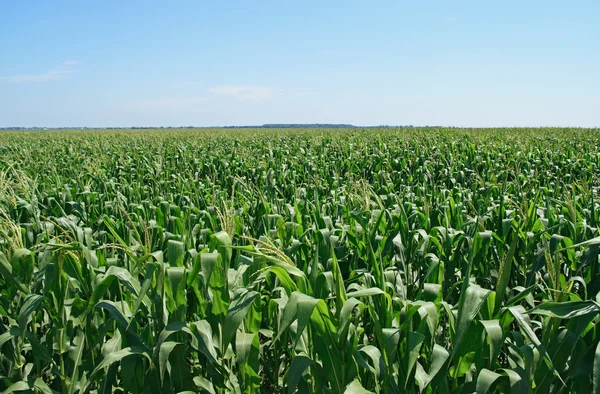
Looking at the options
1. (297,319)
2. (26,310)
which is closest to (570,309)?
(297,319)

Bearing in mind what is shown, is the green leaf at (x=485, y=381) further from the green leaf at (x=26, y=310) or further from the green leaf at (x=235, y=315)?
the green leaf at (x=26, y=310)

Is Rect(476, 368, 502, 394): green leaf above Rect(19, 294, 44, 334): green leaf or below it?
below

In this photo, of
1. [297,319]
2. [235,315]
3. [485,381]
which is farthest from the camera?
[235,315]

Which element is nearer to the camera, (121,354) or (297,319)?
(297,319)

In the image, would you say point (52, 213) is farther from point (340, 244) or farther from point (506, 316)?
point (506, 316)

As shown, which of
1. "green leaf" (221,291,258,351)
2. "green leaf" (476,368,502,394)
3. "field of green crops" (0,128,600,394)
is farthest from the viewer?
"green leaf" (221,291,258,351)

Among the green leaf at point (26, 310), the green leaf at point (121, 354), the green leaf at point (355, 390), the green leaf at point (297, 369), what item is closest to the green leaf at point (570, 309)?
the green leaf at point (355, 390)

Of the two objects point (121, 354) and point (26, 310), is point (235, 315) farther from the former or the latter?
point (26, 310)

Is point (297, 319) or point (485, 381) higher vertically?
point (297, 319)

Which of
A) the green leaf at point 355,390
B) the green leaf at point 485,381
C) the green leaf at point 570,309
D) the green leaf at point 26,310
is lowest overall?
the green leaf at point 355,390

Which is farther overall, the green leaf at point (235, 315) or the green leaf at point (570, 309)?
the green leaf at point (235, 315)

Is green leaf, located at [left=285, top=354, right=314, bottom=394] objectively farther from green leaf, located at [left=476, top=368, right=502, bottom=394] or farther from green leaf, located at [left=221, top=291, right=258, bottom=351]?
green leaf, located at [left=476, top=368, right=502, bottom=394]

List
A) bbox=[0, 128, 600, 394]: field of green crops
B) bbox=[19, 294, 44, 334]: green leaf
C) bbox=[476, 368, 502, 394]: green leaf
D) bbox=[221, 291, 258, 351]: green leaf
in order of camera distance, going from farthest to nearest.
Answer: bbox=[19, 294, 44, 334]: green leaf
bbox=[221, 291, 258, 351]: green leaf
bbox=[0, 128, 600, 394]: field of green crops
bbox=[476, 368, 502, 394]: green leaf

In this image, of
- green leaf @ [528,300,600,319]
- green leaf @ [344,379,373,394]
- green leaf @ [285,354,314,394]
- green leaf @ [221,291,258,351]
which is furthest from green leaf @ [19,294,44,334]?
green leaf @ [528,300,600,319]
